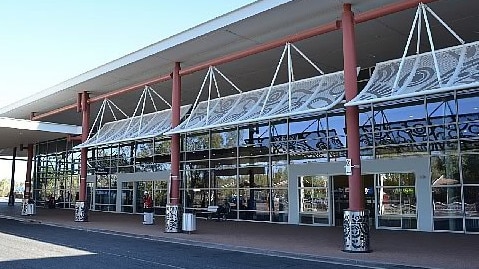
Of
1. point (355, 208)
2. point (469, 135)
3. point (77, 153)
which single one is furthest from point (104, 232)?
point (77, 153)

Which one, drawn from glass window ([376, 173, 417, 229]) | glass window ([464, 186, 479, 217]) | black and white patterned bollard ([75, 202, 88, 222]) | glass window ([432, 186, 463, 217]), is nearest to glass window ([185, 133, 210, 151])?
black and white patterned bollard ([75, 202, 88, 222])

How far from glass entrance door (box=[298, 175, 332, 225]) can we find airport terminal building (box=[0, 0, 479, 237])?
46 millimetres

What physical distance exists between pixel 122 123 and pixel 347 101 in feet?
47.6

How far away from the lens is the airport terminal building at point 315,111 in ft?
42.2

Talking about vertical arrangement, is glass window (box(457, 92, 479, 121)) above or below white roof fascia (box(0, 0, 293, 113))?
below

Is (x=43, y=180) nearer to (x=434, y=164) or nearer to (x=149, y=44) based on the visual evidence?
(x=149, y=44)

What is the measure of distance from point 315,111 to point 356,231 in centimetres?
347

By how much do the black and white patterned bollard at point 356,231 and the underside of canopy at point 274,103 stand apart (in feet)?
9.86

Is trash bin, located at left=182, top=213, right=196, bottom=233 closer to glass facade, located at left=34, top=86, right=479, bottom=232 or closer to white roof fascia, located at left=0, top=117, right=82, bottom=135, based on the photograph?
glass facade, located at left=34, top=86, right=479, bottom=232

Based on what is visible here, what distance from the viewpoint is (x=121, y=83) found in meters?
21.4

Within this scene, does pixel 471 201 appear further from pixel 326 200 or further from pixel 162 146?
pixel 162 146

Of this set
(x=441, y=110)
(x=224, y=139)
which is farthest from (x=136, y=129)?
(x=441, y=110)

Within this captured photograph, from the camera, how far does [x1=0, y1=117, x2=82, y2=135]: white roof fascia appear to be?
25141 millimetres

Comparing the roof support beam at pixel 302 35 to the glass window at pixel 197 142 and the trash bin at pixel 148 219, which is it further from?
the glass window at pixel 197 142
